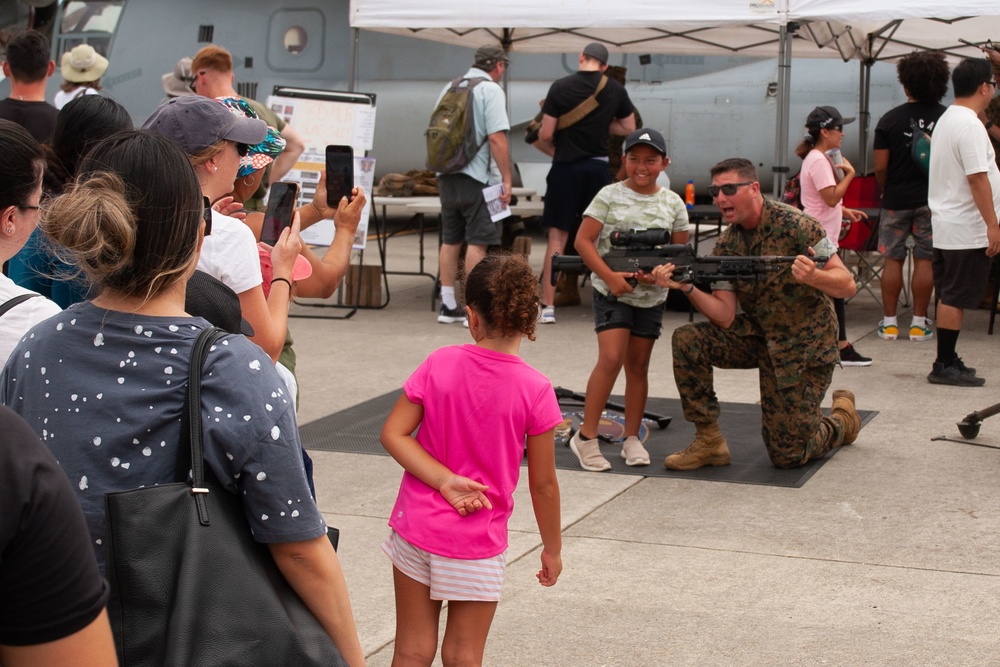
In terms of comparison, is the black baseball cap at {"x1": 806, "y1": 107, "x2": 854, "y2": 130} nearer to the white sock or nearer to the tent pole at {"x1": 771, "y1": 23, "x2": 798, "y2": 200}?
the tent pole at {"x1": 771, "y1": 23, "x2": 798, "y2": 200}

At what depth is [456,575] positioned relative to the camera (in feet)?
9.96

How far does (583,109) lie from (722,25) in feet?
4.22

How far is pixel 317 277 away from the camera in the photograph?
3.70 m

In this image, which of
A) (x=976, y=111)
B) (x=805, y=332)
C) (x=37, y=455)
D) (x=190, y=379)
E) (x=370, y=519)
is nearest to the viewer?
(x=37, y=455)

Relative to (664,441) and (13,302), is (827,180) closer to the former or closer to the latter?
(664,441)

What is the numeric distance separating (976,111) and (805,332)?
3233 millimetres

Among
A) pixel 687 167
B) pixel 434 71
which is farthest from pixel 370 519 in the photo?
pixel 434 71

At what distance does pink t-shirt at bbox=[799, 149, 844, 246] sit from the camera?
28.0 feet

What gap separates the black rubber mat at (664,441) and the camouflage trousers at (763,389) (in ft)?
0.51

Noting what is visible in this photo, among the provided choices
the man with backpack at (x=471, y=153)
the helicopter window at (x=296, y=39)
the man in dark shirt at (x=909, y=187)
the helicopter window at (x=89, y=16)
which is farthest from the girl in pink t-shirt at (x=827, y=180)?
the helicopter window at (x=89, y=16)

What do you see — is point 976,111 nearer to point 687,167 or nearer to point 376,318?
point 376,318

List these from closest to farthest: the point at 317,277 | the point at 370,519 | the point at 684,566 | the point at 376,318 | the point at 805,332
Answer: the point at 317,277 → the point at 684,566 → the point at 370,519 → the point at 805,332 → the point at 376,318

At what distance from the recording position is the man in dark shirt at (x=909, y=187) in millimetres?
9414

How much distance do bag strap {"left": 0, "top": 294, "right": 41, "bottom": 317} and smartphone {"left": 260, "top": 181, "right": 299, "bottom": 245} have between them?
89 cm
